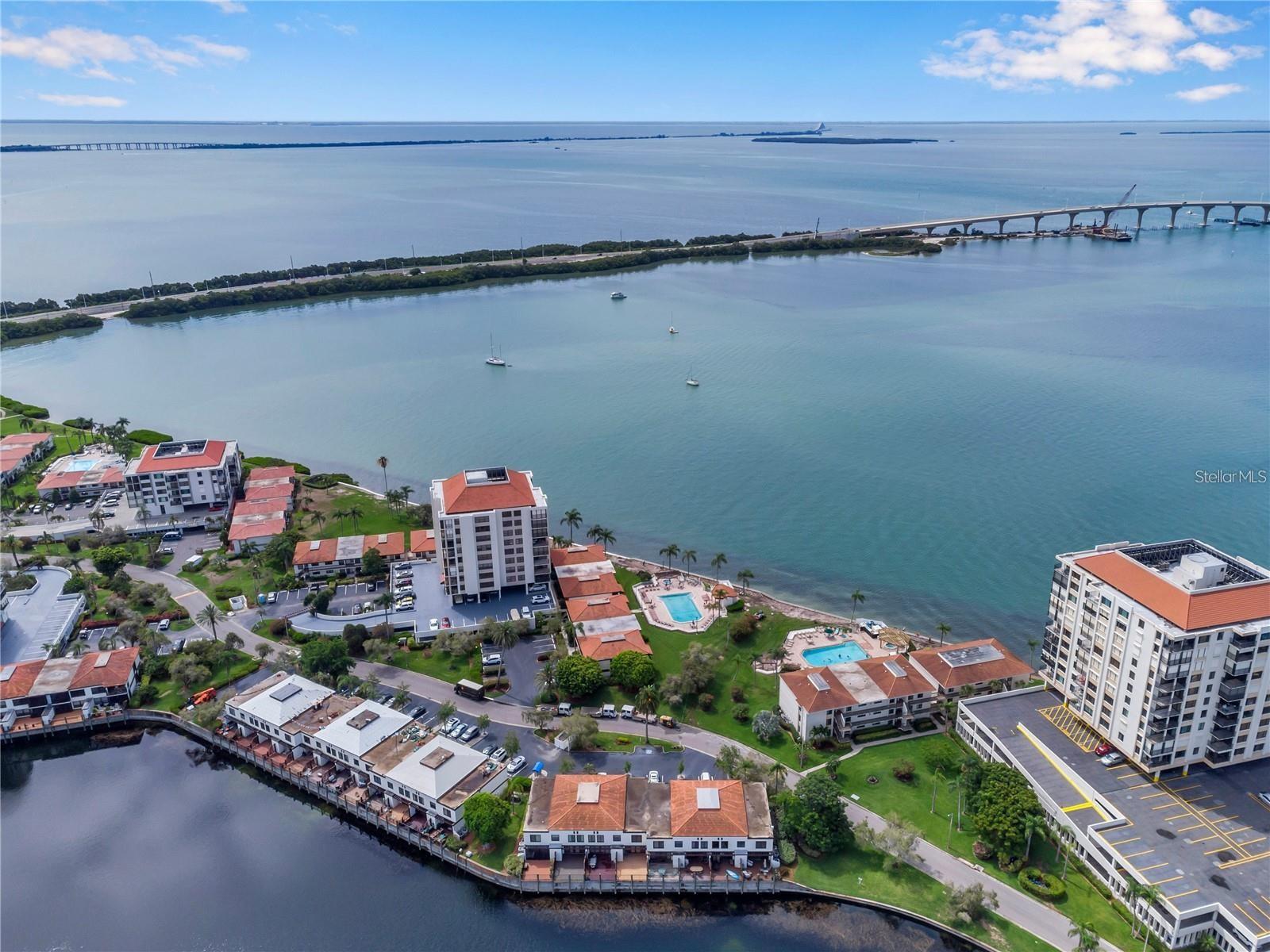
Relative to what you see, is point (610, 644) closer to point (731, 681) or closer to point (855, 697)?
point (731, 681)

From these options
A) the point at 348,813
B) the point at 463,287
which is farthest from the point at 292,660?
the point at 463,287

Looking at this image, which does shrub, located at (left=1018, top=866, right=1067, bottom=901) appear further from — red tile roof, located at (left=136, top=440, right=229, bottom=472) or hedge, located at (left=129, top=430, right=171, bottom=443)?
hedge, located at (left=129, top=430, right=171, bottom=443)

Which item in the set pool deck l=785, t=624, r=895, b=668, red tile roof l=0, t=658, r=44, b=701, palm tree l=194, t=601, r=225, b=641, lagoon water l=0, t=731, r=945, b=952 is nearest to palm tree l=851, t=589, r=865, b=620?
pool deck l=785, t=624, r=895, b=668

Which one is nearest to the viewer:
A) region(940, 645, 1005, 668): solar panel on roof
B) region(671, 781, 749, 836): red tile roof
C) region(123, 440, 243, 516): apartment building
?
region(671, 781, 749, 836): red tile roof

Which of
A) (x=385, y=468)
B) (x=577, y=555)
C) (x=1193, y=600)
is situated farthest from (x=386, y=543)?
(x=1193, y=600)

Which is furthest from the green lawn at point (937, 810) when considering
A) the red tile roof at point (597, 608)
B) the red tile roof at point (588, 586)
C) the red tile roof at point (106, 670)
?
the red tile roof at point (106, 670)

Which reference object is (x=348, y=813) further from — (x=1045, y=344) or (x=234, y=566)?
(x=1045, y=344)
